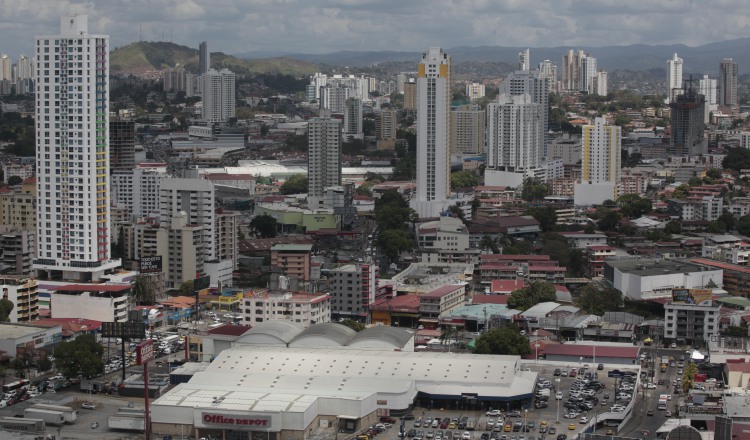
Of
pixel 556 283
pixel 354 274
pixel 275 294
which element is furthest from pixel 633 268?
pixel 275 294

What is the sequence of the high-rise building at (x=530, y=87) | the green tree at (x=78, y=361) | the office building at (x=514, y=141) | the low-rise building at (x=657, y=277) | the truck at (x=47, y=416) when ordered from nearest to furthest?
the truck at (x=47, y=416) → the green tree at (x=78, y=361) → the low-rise building at (x=657, y=277) → the office building at (x=514, y=141) → the high-rise building at (x=530, y=87)

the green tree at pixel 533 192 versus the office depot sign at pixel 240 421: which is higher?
the green tree at pixel 533 192

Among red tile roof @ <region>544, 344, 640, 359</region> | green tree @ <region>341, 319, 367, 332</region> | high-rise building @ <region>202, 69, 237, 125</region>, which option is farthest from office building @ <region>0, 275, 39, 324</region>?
high-rise building @ <region>202, 69, 237, 125</region>

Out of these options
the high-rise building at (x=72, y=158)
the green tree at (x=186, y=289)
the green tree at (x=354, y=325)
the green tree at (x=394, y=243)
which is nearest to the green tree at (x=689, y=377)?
the green tree at (x=354, y=325)

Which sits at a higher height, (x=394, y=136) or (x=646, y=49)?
(x=646, y=49)

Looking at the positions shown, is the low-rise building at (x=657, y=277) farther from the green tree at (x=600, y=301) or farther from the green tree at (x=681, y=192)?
the green tree at (x=681, y=192)

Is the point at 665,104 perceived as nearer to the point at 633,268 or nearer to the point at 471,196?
the point at 471,196
